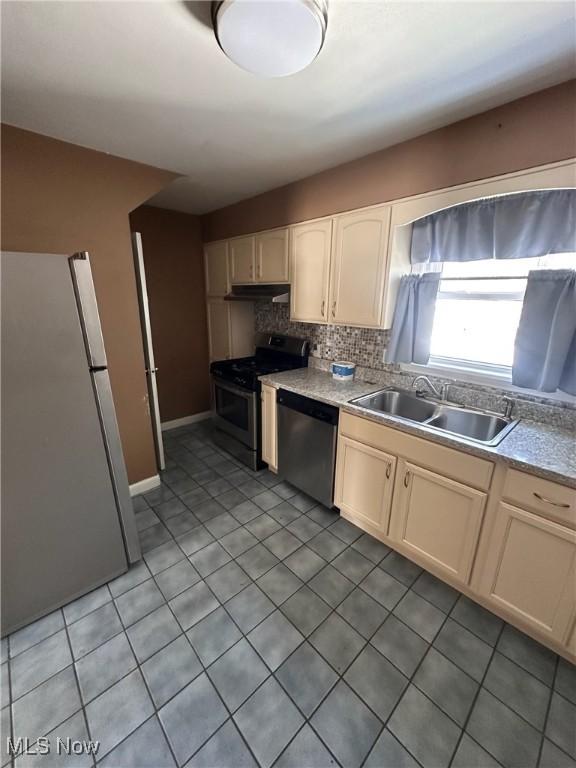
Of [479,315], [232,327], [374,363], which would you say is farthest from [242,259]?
[479,315]

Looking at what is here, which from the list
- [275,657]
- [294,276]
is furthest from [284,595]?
[294,276]

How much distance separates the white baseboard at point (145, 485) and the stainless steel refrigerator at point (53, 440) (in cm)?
82

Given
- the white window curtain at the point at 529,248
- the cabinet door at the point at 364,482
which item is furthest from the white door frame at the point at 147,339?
the white window curtain at the point at 529,248

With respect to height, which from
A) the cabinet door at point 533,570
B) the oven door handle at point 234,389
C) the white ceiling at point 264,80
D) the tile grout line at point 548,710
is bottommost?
the tile grout line at point 548,710

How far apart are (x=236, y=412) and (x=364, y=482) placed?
141 centimetres

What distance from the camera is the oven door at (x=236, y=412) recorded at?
8.95 feet

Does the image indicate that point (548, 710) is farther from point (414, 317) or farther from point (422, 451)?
point (414, 317)

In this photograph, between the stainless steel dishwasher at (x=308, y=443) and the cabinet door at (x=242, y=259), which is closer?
the stainless steel dishwasher at (x=308, y=443)

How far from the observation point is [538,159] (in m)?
1.44

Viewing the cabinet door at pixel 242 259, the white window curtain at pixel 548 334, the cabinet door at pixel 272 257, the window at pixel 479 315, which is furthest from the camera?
the cabinet door at pixel 242 259

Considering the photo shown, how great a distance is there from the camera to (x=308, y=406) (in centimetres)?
225

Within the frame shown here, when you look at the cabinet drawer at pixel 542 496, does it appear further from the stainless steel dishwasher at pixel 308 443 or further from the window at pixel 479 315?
the stainless steel dishwasher at pixel 308 443

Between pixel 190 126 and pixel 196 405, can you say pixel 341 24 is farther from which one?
pixel 196 405

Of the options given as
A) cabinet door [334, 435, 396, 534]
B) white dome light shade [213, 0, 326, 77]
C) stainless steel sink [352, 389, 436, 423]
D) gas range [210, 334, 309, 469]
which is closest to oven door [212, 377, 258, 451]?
gas range [210, 334, 309, 469]
